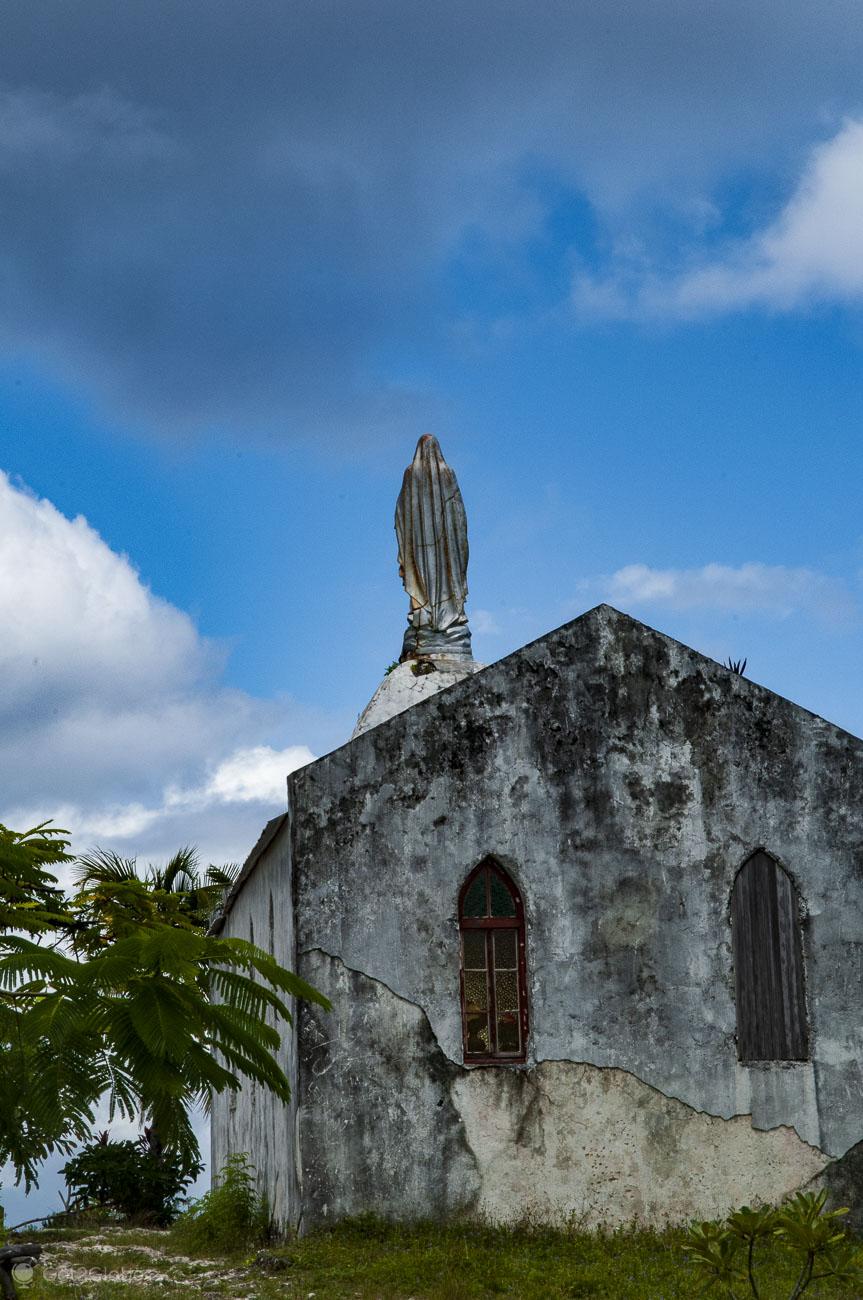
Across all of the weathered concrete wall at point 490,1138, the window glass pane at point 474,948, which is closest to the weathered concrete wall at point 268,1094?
the weathered concrete wall at point 490,1138

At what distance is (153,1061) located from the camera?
7457mm

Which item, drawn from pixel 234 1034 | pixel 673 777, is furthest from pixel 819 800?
pixel 234 1034

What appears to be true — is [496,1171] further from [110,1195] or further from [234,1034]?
[110,1195]

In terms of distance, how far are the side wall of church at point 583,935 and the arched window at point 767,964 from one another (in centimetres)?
15

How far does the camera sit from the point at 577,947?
580 inches

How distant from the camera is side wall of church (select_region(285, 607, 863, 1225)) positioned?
14.1m

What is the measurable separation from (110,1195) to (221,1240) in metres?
5.76

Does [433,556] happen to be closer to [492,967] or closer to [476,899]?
[476,899]

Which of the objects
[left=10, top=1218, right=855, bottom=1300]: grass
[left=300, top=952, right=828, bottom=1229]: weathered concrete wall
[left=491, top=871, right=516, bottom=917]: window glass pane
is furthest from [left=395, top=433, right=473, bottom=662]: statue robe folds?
[left=10, top=1218, right=855, bottom=1300]: grass

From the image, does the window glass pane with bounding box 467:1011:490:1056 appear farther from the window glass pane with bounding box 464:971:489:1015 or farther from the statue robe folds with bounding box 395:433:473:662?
the statue robe folds with bounding box 395:433:473:662

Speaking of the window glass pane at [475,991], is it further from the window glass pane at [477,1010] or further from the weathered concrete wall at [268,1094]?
the weathered concrete wall at [268,1094]

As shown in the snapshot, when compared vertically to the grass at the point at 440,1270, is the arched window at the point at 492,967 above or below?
above

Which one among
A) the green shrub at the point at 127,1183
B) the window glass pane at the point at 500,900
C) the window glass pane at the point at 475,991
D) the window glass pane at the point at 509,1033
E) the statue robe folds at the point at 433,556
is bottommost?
the green shrub at the point at 127,1183

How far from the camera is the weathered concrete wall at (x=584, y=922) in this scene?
14094 millimetres
